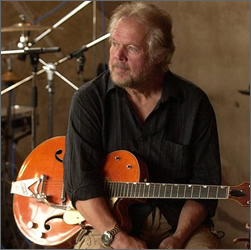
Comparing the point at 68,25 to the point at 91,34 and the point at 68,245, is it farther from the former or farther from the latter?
the point at 68,245

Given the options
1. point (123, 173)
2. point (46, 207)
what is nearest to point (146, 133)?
point (123, 173)

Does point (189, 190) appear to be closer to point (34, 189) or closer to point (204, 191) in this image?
point (204, 191)

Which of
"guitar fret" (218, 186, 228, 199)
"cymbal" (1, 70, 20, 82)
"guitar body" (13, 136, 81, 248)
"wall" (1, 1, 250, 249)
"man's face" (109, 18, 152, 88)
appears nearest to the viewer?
"guitar fret" (218, 186, 228, 199)

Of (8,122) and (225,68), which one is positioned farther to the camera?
(8,122)

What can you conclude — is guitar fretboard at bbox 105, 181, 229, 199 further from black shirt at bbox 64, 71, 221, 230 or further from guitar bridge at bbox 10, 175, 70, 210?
guitar bridge at bbox 10, 175, 70, 210

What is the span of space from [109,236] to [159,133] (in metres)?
0.42

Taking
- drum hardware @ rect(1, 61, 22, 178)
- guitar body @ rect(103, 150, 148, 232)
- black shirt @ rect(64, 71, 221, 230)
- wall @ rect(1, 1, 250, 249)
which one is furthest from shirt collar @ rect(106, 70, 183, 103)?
drum hardware @ rect(1, 61, 22, 178)

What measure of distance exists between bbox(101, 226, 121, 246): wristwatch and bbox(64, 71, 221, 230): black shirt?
19cm

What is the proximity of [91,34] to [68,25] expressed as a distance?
0.61 ft

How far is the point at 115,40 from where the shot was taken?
2.42m

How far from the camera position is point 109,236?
7.67 feet

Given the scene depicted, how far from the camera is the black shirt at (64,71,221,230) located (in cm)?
246

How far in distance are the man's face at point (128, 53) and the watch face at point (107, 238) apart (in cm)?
53

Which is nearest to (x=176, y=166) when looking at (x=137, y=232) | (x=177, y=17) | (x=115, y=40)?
(x=137, y=232)
